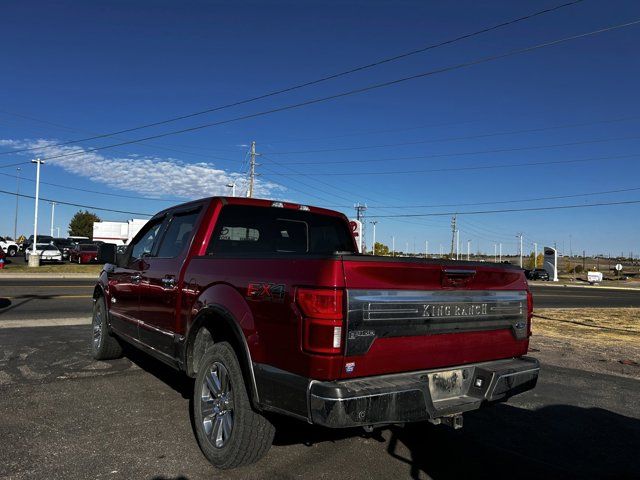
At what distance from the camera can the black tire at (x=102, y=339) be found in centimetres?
672

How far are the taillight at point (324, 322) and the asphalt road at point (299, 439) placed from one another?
1195 millimetres

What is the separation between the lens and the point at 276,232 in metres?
5.07

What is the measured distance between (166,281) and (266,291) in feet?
5.78

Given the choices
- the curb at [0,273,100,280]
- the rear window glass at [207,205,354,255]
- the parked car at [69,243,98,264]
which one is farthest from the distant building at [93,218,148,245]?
the rear window glass at [207,205,354,255]

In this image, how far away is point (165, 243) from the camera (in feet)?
17.4

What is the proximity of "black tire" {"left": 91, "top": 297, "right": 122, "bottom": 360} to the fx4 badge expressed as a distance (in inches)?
156

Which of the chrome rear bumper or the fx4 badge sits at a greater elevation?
the fx4 badge

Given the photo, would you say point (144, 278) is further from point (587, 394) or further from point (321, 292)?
point (587, 394)

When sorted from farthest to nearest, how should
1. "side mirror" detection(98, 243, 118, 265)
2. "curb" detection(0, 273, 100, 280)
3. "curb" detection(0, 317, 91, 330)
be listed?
1. "curb" detection(0, 273, 100, 280)
2. "curb" detection(0, 317, 91, 330)
3. "side mirror" detection(98, 243, 118, 265)

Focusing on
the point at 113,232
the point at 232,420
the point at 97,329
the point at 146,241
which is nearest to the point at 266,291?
the point at 232,420

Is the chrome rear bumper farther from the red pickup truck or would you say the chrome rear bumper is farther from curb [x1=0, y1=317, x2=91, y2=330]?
curb [x1=0, y1=317, x2=91, y2=330]

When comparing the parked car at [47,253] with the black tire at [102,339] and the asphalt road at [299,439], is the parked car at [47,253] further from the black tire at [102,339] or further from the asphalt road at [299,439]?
the asphalt road at [299,439]

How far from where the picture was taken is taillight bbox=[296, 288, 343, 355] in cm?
293

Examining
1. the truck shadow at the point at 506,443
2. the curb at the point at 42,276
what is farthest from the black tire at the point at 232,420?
the curb at the point at 42,276
